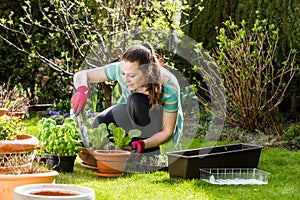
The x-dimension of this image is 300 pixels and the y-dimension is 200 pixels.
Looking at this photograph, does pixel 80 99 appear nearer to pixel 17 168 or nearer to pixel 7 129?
pixel 7 129

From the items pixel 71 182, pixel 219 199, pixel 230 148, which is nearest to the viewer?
pixel 219 199

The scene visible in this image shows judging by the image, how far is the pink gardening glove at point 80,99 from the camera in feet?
13.5

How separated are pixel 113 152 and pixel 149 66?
2.12ft

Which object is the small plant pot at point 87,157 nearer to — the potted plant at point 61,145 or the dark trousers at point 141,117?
the potted plant at point 61,145

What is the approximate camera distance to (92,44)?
231 inches

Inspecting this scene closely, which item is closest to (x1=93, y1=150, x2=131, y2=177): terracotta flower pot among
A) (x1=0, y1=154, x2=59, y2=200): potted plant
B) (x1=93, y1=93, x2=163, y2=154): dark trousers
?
(x1=93, y1=93, x2=163, y2=154): dark trousers

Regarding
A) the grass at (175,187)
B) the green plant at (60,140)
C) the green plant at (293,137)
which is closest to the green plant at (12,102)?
the green plant at (60,140)

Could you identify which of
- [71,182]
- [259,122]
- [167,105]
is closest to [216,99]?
[259,122]

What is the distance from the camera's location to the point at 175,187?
3.47 m

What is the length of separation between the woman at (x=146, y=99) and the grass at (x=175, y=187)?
31cm

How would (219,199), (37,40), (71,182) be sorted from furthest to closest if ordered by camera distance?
1. (37,40)
2. (71,182)
3. (219,199)

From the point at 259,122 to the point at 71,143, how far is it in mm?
2478

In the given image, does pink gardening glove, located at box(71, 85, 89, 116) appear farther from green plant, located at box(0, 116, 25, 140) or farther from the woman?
green plant, located at box(0, 116, 25, 140)

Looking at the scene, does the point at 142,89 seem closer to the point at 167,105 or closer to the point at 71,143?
the point at 167,105
